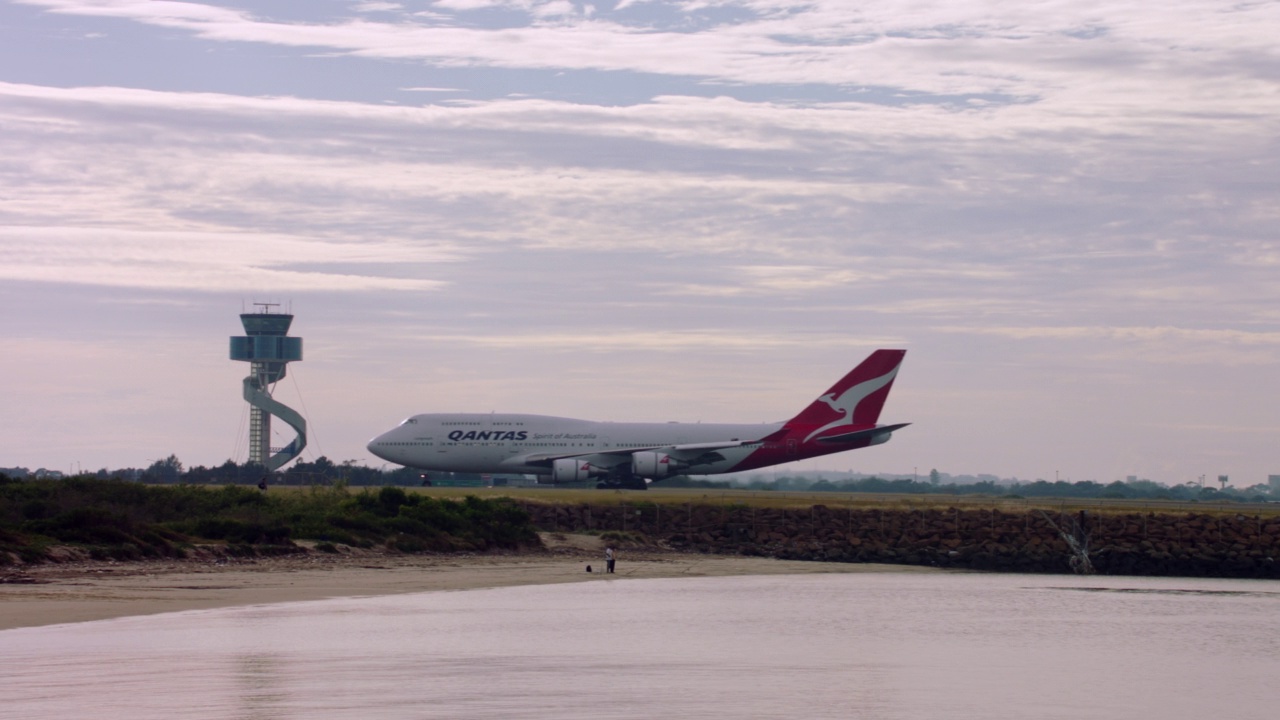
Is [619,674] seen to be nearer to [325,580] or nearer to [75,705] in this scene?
[75,705]

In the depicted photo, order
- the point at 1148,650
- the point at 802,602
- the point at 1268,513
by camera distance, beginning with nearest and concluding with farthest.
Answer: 1. the point at 1148,650
2. the point at 802,602
3. the point at 1268,513

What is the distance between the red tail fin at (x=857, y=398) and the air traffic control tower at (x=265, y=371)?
44.0 metres

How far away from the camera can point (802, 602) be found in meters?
26.0

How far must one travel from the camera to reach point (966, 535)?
42.2 meters

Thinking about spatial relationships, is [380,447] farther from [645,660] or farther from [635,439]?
[645,660]

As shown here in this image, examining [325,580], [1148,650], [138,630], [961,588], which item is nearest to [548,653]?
[138,630]

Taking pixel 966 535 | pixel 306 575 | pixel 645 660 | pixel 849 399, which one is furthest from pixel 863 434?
pixel 645 660

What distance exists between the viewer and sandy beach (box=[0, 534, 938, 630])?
20875mm

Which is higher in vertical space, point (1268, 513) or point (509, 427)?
point (509, 427)

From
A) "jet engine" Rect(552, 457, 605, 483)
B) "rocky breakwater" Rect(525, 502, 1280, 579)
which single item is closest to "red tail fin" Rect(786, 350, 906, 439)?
"jet engine" Rect(552, 457, 605, 483)

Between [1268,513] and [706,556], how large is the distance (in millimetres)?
23827

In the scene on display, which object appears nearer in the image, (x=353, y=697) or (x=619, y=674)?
(x=353, y=697)

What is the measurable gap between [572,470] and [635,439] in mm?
3368

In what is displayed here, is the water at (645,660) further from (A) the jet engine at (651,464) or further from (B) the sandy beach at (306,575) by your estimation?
(A) the jet engine at (651,464)
